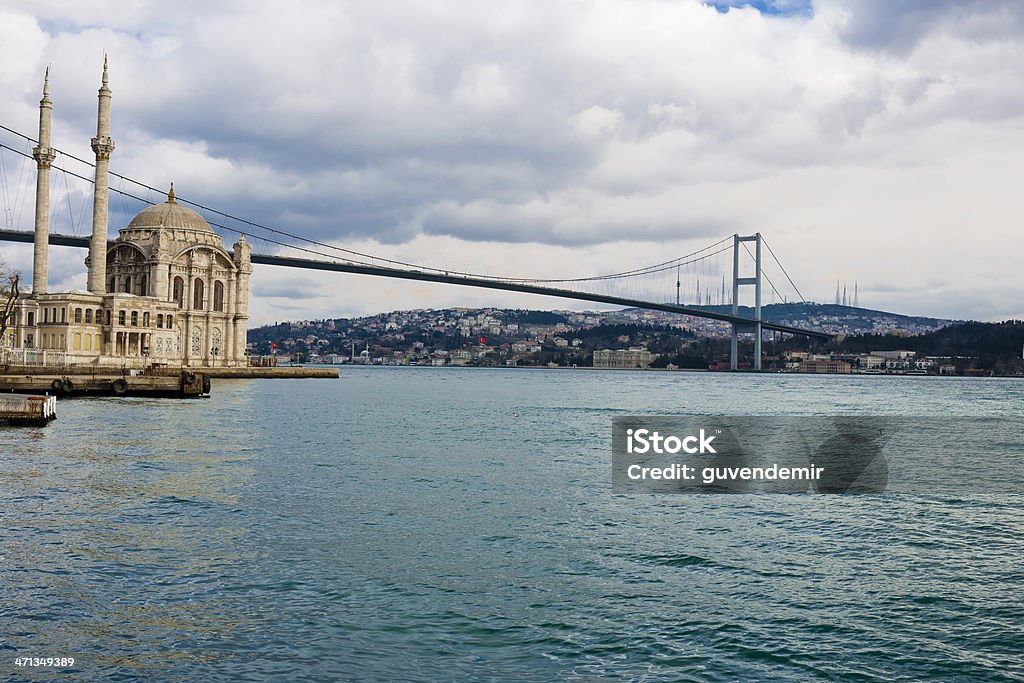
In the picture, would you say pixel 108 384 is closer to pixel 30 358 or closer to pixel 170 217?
pixel 30 358

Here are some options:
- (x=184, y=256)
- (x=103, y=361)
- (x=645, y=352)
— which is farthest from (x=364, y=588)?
(x=645, y=352)

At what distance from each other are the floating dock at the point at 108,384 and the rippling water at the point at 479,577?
62.9ft

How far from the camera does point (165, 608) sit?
6.71 metres

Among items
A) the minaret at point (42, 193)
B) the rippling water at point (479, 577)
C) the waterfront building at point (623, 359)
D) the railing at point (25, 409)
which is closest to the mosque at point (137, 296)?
the minaret at point (42, 193)

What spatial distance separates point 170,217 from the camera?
67.6 meters

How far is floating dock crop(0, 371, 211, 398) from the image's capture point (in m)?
32.2

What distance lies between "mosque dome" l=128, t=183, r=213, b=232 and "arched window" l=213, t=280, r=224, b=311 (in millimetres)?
4786

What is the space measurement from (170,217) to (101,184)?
14.5 metres

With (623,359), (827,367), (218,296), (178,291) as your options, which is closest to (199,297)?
(218,296)

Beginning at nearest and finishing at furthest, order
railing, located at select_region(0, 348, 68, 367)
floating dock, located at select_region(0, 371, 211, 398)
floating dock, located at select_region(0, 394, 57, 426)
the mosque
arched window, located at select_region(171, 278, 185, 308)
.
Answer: floating dock, located at select_region(0, 394, 57, 426)
floating dock, located at select_region(0, 371, 211, 398)
railing, located at select_region(0, 348, 68, 367)
the mosque
arched window, located at select_region(171, 278, 185, 308)

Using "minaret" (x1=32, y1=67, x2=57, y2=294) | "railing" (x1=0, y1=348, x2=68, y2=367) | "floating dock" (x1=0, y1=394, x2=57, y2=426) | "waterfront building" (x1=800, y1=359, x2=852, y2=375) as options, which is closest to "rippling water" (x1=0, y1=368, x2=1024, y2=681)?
"floating dock" (x1=0, y1=394, x2=57, y2=426)

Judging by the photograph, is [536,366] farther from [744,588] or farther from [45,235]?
[744,588]

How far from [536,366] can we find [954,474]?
388 ft

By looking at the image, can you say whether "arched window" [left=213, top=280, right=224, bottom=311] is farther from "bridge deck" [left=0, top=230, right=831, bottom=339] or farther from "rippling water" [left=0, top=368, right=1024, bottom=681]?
"rippling water" [left=0, top=368, right=1024, bottom=681]
